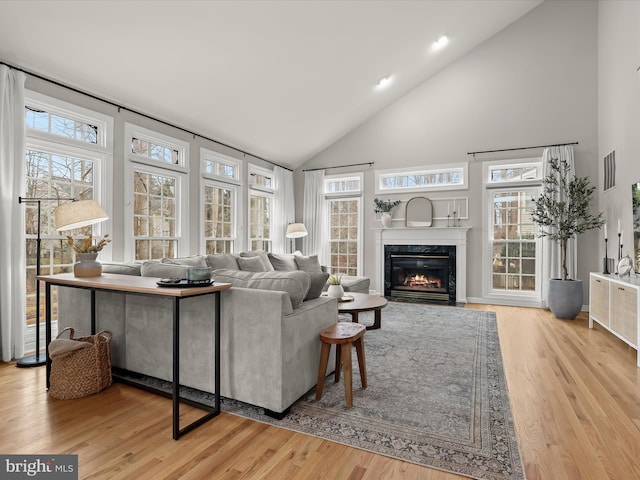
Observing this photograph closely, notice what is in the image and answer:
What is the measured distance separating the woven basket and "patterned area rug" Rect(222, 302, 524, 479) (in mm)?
989

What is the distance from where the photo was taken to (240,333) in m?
2.32

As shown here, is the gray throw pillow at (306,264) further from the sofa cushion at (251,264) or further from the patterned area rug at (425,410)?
the patterned area rug at (425,410)

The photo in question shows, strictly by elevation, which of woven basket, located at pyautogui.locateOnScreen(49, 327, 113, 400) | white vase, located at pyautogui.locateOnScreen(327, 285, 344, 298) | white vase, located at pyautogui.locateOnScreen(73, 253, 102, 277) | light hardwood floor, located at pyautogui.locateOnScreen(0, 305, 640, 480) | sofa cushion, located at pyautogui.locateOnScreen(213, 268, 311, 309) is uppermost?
white vase, located at pyautogui.locateOnScreen(73, 253, 102, 277)

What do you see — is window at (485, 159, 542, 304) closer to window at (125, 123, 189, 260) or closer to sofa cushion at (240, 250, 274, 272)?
sofa cushion at (240, 250, 274, 272)

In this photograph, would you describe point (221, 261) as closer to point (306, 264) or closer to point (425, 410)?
Answer: point (306, 264)

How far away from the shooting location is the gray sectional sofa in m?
2.23

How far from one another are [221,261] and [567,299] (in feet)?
15.6

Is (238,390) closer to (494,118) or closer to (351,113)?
(351,113)

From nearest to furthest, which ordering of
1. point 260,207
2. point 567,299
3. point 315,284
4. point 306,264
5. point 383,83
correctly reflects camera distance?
point 315,284 → point 567,299 → point 306,264 → point 383,83 → point 260,207

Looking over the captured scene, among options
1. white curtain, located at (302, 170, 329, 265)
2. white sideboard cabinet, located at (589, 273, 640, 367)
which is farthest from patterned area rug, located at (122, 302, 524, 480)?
white curtain, located at (302, 170, 329, 265)

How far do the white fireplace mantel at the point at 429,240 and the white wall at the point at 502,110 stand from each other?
162 mm

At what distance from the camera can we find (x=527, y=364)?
3252 mm

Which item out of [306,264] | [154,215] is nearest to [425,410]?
[306,264]

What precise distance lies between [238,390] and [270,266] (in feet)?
10.2
